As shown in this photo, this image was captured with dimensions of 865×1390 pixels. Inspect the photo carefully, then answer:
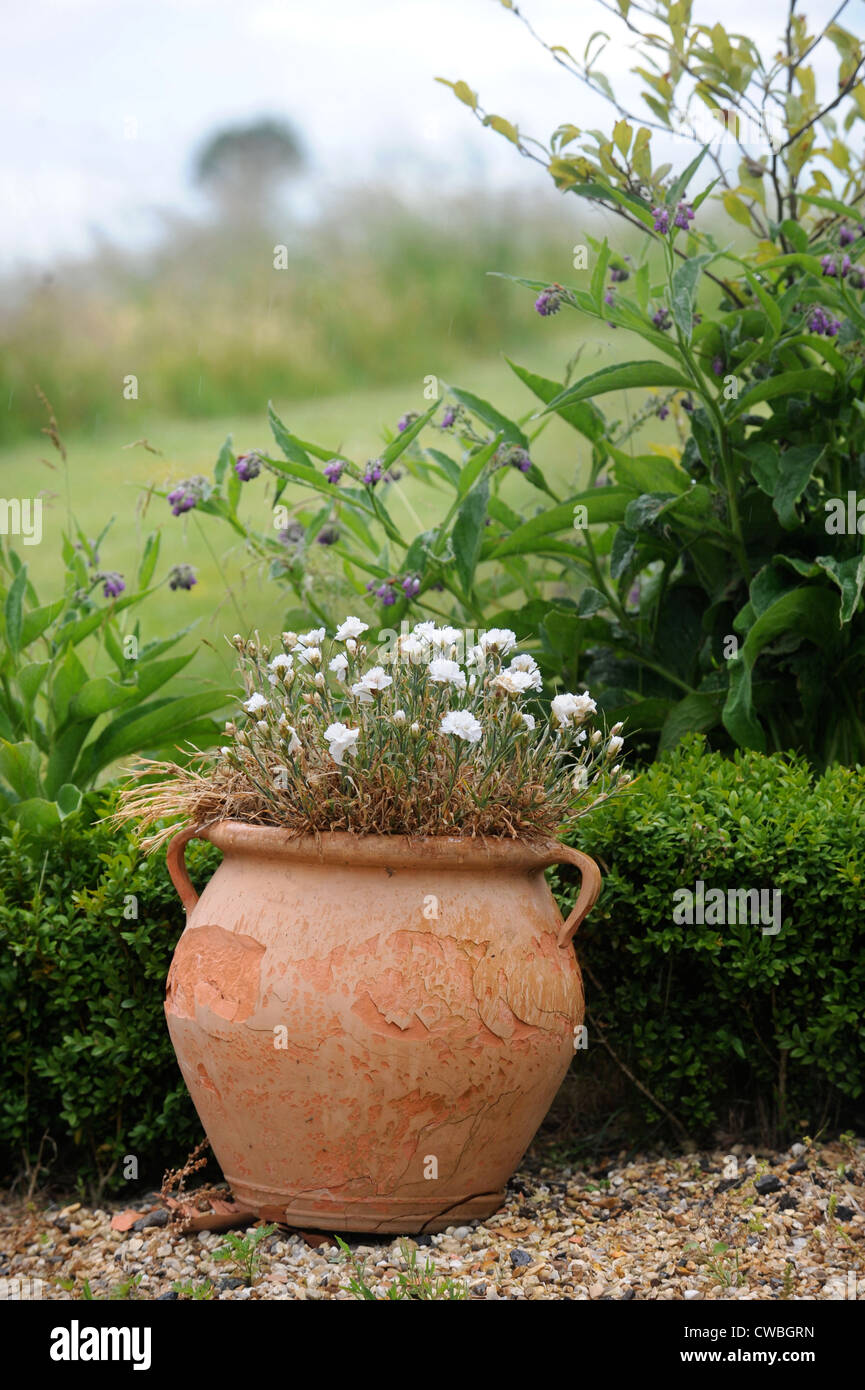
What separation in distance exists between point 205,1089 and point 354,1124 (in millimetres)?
285

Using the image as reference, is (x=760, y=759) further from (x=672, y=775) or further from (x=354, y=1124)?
(x=354, y=1124)

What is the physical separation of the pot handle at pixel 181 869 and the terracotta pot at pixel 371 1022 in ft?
0.53

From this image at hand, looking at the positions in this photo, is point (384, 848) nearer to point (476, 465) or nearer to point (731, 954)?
point (731, 954)

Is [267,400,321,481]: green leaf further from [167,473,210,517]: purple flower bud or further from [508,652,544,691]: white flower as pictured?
[508,652,544,691]: white flower

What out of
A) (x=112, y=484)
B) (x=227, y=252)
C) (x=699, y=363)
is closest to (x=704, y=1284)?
(x=699, y=363)

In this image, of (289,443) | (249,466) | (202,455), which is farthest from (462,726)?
(202,455)

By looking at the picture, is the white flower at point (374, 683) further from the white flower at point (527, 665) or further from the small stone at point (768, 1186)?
the small stone at point (768, 1186)

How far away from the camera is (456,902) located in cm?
202

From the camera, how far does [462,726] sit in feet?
6.50

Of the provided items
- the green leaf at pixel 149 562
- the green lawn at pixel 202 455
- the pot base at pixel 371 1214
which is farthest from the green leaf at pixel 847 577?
the green lawn at pixel 202 455

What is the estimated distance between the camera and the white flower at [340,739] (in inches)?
77.5

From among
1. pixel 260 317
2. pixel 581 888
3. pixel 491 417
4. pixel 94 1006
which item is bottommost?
pixel 94 1006

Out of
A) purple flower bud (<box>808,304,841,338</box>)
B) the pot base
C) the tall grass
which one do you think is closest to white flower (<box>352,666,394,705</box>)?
the pot base

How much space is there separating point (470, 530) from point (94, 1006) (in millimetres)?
1440
